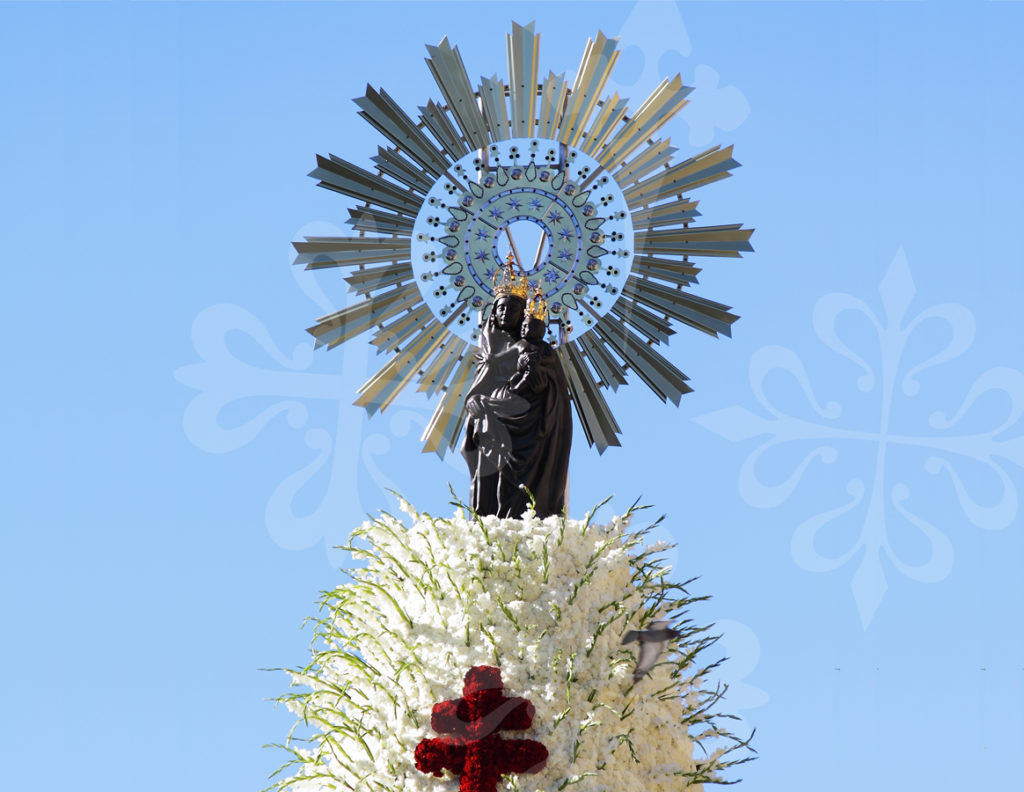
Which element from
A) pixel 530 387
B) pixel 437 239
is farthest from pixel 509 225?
pixel 530 387

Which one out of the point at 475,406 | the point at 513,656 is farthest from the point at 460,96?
the point at 513,656

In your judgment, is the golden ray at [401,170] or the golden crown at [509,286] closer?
the golden crown at [509,286]

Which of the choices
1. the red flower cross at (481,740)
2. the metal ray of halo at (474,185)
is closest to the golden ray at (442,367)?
the metal ray of halo at (474,185)

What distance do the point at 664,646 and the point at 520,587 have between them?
816mm

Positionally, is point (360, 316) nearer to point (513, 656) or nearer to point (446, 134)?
point (446, 134)

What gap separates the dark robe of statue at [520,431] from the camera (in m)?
9.49

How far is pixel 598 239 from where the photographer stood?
1095 cm

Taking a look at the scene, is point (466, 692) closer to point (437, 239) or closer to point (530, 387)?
point (530, 387)

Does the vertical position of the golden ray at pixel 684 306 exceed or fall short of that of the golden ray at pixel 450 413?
it exceeds it

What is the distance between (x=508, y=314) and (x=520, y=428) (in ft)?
2.55

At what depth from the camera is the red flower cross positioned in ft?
26.3

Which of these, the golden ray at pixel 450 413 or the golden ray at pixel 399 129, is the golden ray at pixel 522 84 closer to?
the golden ray at pixel 399 129

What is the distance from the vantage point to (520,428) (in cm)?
956

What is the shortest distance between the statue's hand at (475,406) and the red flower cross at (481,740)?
1.86 meters
